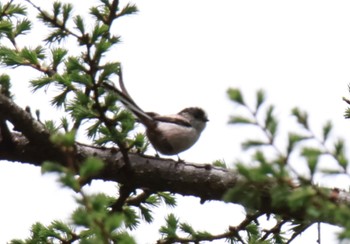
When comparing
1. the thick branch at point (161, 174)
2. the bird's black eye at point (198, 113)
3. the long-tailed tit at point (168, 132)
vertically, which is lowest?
the thick branch at point (161, 174)

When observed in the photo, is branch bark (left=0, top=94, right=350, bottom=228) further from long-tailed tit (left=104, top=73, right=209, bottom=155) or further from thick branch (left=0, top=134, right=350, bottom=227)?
long-tailed tit (left=104, top=73, right=209, bottom=155)

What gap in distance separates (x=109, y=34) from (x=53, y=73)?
1.44 feet

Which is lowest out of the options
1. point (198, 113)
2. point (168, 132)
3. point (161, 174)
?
point (161, 174)

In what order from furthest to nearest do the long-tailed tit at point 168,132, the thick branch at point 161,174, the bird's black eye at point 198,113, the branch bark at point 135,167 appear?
1. the bird's black eye at point 198,113
2. the long-tailed tit at point 168,132
3. the thick branch at point 161,174
4. the branch bark at point 135,167

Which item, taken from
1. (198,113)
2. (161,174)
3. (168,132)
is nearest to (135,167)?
(161,174)

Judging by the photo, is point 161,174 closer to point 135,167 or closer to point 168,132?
point 135,167

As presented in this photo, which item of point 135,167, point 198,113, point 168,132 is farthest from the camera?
point 198,113

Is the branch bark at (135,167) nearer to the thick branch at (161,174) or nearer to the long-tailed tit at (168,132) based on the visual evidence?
the thick branch at (161,174)

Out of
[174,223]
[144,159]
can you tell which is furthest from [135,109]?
[174,223]

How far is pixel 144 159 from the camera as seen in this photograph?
4371 mm

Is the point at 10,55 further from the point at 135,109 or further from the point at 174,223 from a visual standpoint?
the point at 174,223

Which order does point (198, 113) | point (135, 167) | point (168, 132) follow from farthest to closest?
point (198, 113), point (168, 132), point (135, 167)

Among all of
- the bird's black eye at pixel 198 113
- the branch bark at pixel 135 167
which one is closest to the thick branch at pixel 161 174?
the branch bark at pixel 135 167

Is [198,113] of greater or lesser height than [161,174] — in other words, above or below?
above
